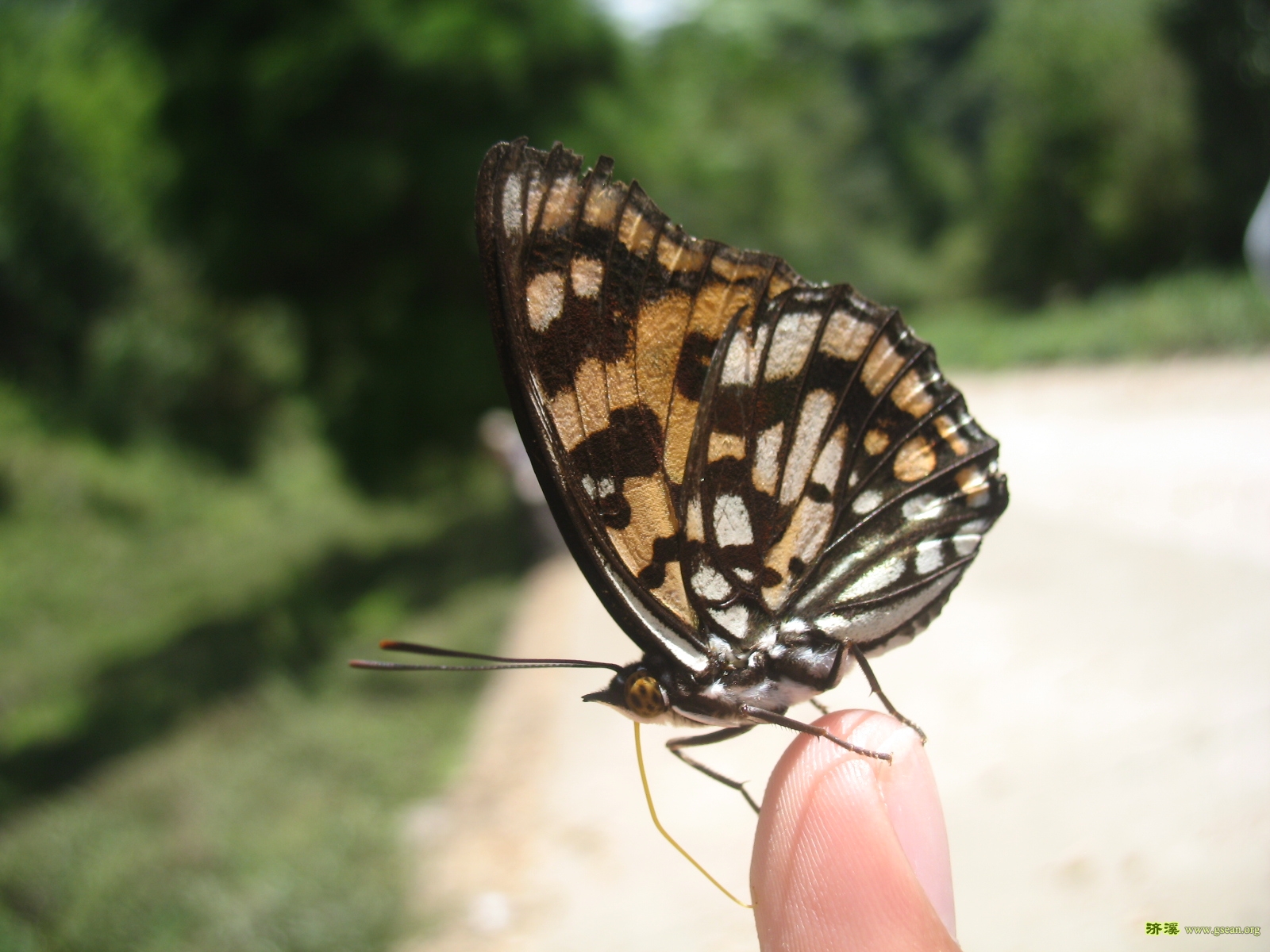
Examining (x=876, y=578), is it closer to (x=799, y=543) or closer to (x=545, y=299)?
(x=799, y=543)

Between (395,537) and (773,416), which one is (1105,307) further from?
(773,416)

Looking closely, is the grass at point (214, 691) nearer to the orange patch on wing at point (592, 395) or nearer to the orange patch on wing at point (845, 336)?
the orange patch on wing at point (592, 395)

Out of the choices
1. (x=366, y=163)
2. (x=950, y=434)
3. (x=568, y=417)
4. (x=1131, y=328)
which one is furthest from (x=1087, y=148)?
(x=568, y=417)

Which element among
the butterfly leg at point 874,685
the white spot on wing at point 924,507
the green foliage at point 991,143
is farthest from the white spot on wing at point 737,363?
the green foliage at point 991,143

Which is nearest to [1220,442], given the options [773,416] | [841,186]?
[773,416]

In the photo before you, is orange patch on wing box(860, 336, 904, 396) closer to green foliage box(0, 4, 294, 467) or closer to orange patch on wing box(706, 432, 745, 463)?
orange patch on wing box(706, 432, 745, 463)

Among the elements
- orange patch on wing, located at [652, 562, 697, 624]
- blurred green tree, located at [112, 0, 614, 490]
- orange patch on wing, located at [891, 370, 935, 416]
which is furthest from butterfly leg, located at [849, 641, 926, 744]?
blurred green tree, located at [112, 0, 614, 490]
